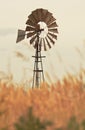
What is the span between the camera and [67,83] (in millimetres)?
5113

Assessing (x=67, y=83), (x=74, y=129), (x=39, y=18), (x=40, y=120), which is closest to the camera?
(x=74, y=129)

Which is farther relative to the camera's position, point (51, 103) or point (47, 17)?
point (47, 17)

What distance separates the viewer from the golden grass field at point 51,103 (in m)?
4.30

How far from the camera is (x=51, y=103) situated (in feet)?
15.2

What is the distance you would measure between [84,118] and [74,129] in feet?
1.22

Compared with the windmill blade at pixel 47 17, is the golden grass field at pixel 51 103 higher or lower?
lower

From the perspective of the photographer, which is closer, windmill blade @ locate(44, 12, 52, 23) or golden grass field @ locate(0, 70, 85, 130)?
golden grass field @ locate(0, 70, 85, 130)

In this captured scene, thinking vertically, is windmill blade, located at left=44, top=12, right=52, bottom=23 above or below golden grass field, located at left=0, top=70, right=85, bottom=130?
above

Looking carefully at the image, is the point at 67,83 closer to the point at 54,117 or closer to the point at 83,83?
the point at 83,83

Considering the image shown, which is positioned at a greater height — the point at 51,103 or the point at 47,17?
the point at 47,17

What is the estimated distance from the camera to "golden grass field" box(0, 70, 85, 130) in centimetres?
430

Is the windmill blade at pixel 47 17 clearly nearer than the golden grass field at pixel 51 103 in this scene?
No

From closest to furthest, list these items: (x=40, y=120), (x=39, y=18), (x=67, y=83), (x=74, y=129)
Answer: (x=74, y=129), (x=40, y=120), (x=67, y=83), (x=39, y=18)

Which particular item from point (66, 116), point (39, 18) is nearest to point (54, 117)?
point (66, 116)
